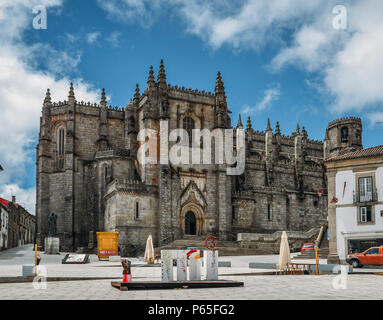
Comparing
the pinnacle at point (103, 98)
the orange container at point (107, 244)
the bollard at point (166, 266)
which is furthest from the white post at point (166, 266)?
the pinnacle at point (103, 98)

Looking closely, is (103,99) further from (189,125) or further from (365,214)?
(365,214)

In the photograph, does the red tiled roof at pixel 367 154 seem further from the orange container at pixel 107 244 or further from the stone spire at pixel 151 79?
the stone spire at pixel 151 79

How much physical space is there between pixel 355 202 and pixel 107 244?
18377mm

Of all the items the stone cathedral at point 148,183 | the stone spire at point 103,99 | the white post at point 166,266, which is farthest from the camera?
the stone spire at point 103,99

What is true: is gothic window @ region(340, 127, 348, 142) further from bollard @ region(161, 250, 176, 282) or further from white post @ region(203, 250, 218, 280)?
bollard @ region(161, 250, 176, 282)

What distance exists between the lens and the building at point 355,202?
1215 inches

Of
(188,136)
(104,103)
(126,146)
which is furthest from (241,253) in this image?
(104,103)

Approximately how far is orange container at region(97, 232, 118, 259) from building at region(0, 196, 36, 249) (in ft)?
76.6

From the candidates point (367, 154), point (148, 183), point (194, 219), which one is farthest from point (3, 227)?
point (367, 154)

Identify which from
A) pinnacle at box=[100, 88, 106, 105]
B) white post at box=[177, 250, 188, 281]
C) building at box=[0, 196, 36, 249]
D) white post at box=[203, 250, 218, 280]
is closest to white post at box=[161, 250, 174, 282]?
white post at box=[177, 250, 188, 281]

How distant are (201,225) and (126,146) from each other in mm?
11871
